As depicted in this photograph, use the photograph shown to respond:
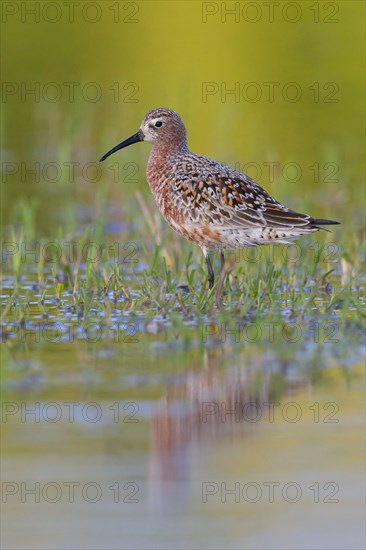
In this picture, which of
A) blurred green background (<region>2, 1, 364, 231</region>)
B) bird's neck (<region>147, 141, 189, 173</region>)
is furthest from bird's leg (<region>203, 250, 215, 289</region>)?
blurred green background (<region>2, 1, 364, 231</region>)

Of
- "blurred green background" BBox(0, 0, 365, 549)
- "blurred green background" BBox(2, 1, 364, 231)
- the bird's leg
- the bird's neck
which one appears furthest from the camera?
"blurred green background" BBox(2, 1, 364, 231)

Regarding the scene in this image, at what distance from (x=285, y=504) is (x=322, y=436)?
2.94ft

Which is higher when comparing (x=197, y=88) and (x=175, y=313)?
(x=197, y=88)

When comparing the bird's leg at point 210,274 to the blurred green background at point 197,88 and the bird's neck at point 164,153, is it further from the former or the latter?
the blurred green background at point 197,88

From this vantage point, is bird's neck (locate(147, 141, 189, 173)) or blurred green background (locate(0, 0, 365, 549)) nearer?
blurred green background (locate(0, 0, 365, 549))

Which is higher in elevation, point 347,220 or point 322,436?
point 347,220

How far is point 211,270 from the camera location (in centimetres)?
984

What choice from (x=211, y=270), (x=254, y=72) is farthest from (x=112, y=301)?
(x=254, y=72)

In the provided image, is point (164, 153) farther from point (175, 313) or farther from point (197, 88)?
point (197, 88)

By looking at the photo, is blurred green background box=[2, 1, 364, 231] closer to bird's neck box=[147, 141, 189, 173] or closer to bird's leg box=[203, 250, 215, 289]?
bird's neck box=[147, 141, 189, 173]

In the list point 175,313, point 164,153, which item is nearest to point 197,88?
point 164,153

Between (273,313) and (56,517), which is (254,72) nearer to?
(273,313)

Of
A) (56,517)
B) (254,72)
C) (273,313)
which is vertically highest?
(254,72)

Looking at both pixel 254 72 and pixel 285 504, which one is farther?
pixel 254 72
